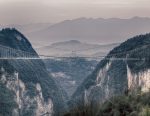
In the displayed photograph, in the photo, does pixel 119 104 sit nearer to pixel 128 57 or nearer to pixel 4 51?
pixel 4 51

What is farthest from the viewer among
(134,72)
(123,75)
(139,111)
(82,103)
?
(123,75)

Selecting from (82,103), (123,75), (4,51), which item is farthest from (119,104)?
(123,75)

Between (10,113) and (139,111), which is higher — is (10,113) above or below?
below

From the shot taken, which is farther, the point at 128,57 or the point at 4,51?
the point at 128,57

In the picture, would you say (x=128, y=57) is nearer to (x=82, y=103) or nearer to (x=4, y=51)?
(x=4, y=51)

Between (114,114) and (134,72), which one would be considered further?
(134,72)

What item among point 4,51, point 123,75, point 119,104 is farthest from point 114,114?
point 123,75

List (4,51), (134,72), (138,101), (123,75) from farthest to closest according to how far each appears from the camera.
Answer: (123,75) → (134,72) → (4,51) → (138,101)
